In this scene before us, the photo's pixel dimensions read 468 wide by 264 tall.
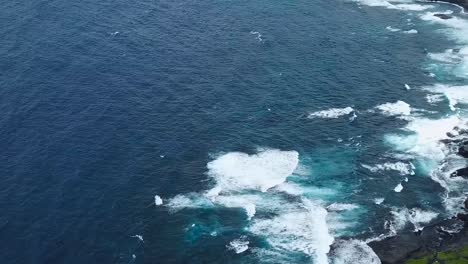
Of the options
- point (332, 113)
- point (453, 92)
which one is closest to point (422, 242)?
point (332, 113)

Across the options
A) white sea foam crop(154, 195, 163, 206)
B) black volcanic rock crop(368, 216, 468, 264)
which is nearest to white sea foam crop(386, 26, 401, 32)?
black volcanic rock crop(368, 216, 468, 264)

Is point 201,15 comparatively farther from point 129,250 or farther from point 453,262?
point 453,262

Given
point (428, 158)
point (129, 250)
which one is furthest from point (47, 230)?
point (428, 158)

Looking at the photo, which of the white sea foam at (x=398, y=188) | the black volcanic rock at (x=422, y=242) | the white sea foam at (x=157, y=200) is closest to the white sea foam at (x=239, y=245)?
the white sea foam at (x=157, y=200)

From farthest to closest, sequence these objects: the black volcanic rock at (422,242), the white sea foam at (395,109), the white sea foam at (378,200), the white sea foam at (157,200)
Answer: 1. the white sea foam at (395,109)
2. the white sea foam at (378,200)
3. the white sea foam at (157,200)
4. the black volcanic rock at (422,242)

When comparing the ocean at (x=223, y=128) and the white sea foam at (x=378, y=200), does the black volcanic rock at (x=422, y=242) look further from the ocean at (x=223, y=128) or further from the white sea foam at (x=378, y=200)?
the white sea foam at (x=378, y=200)

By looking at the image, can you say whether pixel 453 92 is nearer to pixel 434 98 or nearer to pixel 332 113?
pixel 434 98

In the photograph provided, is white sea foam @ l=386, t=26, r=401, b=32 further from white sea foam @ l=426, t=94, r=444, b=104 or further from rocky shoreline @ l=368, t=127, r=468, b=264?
rocky shoreline @ l=368, t=127, r=468, b=264
